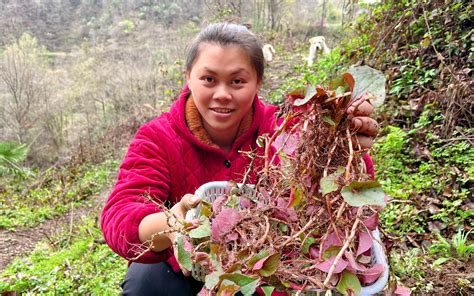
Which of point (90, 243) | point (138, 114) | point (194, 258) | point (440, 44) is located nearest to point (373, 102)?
point (194, 258)

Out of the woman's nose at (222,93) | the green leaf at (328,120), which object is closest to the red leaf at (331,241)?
the green leaf at (328,120)

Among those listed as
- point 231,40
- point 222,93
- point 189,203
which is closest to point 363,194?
point 189,203

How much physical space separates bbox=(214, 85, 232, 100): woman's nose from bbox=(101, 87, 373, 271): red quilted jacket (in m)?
0.20

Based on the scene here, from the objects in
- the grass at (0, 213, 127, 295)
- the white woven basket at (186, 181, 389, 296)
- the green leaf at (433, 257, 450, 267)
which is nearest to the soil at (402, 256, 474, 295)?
the green leaf at (433, 257, 450, 267)

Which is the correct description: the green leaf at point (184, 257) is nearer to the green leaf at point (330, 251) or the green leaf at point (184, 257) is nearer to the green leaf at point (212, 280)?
the green leaf at point (212, 280)

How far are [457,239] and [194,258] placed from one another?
1.54 m

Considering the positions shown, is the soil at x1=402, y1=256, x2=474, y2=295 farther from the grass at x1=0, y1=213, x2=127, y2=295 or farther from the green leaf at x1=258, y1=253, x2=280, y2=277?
the grass at x1=0, y1=213, x2=127, y2=295

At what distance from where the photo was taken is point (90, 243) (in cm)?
359

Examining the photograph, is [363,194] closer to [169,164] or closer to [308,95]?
[308,95]

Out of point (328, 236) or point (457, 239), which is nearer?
point (328, 236)

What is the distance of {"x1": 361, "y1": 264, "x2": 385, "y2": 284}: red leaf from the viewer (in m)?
0.77

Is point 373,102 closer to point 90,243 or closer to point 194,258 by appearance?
point 194,258

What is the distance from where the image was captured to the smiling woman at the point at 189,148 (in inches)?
48.7

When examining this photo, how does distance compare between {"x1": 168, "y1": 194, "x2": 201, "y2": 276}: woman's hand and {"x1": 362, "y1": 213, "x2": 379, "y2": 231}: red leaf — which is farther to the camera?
{"x1": 168, "y1": 194, "x2": 201, "y2": 276}: woman's hand
